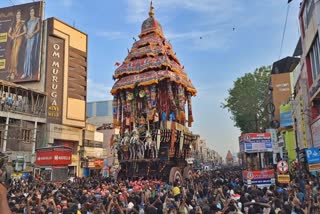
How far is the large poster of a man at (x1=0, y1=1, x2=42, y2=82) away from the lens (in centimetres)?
4046

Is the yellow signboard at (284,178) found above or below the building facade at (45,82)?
below

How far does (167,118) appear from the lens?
22.5 meters

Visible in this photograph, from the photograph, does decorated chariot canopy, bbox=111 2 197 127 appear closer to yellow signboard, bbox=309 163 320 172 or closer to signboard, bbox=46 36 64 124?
yellow signboard, bbox=309 163 320 172

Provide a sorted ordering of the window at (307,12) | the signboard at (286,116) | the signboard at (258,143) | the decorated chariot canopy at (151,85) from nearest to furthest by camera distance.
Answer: the signboard at (258,143) < the window at (307,12) < the decorated chariot canopy at (151,85) < the signboard at (286,116)

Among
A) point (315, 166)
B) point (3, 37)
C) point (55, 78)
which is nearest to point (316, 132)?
point (315, 166)

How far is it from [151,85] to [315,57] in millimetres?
11151

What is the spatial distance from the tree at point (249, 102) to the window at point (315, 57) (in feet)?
63.2

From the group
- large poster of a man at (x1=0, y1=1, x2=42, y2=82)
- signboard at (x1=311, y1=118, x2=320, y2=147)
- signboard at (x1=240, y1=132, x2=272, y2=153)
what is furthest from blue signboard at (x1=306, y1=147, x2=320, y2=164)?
large poster of a man at (x1=0, y1=1, x2=42, y2=82)

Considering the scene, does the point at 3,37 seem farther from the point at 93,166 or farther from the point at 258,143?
the point at 258,143

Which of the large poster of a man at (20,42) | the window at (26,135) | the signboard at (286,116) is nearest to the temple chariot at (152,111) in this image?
the signboard at (286,116)

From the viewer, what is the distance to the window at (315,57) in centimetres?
1850

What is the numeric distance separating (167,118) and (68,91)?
23.8 meters

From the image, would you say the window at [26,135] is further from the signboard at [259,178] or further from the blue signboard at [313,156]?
the blue signboard at [313,156]

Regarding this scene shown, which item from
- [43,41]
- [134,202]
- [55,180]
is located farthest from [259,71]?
[134,202]
